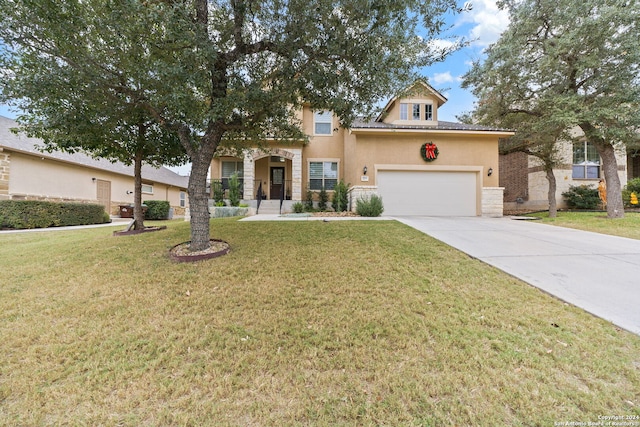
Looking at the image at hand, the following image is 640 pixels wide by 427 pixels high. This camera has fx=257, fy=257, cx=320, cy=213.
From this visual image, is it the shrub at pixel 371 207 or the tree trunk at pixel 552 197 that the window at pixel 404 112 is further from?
the tree trunk at pixel 552 197

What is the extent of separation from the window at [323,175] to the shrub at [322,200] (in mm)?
627

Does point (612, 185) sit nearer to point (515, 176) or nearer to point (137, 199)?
point (515, 176)

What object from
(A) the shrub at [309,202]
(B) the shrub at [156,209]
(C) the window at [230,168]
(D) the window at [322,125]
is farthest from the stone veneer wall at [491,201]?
(B) the shrub at [156,209]

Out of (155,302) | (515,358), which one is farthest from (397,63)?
(155,302)

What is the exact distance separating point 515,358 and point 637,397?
0.72 m

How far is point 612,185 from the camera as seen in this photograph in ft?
35.1

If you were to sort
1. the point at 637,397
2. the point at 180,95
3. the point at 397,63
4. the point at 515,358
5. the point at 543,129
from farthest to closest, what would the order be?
the point at 543,129, the point at 397,63, the point at 180,95, the point at 515,358, the point at 637,397

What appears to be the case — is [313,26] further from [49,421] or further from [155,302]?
[49,421]

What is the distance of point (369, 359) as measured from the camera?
2342 mm

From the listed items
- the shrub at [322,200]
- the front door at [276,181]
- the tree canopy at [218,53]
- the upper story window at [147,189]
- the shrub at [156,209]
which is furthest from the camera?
the upper story window at [147,189]

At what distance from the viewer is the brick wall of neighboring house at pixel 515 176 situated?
16.7 meters

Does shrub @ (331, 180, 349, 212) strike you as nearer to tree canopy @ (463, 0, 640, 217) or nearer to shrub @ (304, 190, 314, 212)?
shrub @ (304, 190, 314, 212)

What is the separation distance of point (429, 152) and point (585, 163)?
11728mm

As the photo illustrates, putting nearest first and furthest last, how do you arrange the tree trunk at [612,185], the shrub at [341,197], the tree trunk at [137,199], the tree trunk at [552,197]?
the tree trunk at [137,199]
the tree trunk at [612,185]
the tree trunk at [552,197]
the shrub at [341,197]
